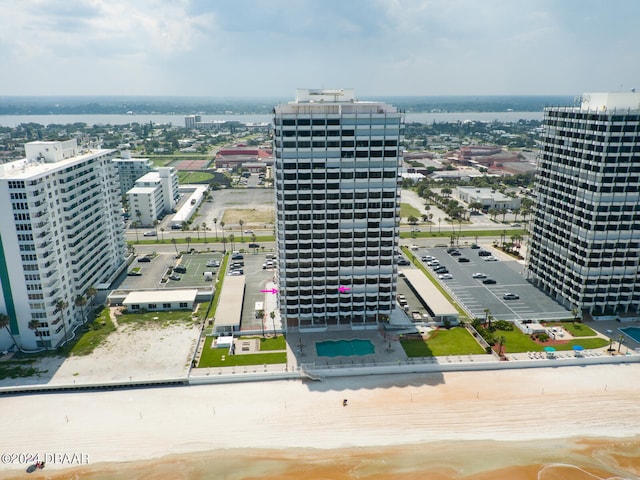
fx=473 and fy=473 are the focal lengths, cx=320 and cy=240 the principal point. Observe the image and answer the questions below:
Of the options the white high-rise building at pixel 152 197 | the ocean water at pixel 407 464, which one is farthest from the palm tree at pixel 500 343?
the white high-rise building at pixel 152 197

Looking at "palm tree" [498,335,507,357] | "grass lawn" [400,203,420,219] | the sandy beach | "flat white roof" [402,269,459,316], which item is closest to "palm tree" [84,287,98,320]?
the sandy beach

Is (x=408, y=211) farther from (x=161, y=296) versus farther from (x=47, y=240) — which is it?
(x=47, y=240)

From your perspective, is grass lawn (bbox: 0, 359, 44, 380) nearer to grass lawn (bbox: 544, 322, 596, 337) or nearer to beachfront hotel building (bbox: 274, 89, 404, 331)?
beachfront hotel building (bbox: 274, 89, 404, 331)

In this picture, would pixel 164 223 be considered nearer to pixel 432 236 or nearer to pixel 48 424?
pixel 432 236

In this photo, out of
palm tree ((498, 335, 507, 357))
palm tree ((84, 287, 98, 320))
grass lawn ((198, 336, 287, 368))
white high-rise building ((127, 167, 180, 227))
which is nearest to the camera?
grass lawn ((198, 336, 287, 368))

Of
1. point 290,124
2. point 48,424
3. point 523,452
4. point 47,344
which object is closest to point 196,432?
point 48,424

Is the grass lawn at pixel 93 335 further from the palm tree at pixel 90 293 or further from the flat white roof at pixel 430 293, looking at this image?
the flat white roof at pixel 430 293
